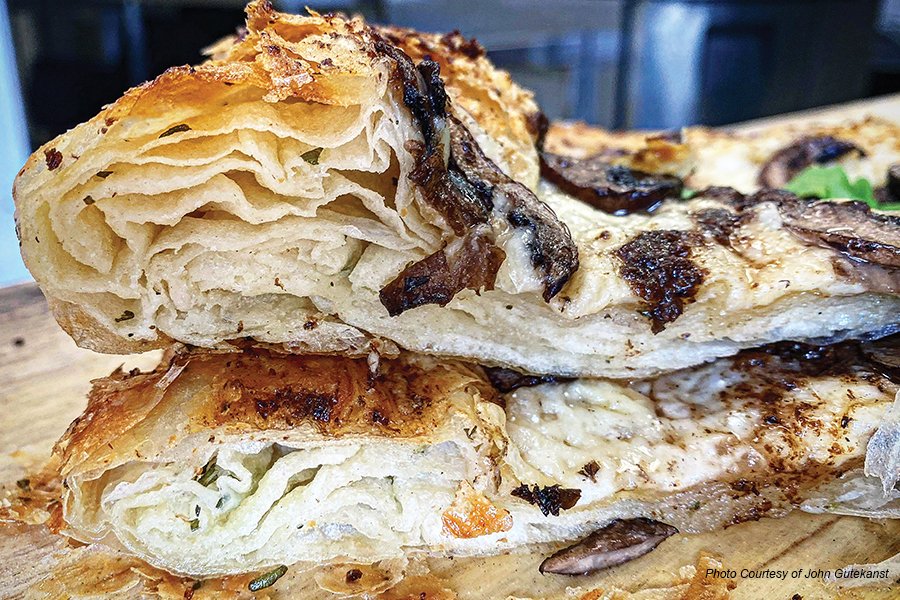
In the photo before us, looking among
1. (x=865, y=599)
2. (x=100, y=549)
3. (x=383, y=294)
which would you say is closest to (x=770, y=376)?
(x=865, y=599)

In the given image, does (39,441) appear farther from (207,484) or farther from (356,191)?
(356,191)

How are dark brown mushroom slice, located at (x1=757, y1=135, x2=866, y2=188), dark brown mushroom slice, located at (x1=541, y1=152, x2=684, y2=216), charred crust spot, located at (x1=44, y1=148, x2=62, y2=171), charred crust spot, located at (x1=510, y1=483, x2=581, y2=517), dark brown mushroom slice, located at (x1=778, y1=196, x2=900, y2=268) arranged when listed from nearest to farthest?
1. charred crust spot, located at (x1=44, y1=148, x2=62, y2=171)
2. dark brown mushroom slice, located at (x1=778, y1=196, x2=900, y2=268)
3. charred crust spot, located at (x1=510, y1=483, x2=581, y2=517)
4. dark brown mushroom slice, located at (x1=541, y1=152, x2=684, y2=216)
5. dark brown mushroom slice, located at (x1=757, y1=135, x2=866, y2=188)

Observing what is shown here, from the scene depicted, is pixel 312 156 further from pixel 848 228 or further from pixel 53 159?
pixel 848 228

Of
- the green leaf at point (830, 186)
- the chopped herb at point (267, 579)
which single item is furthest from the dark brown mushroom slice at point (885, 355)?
the chopped herb at point (267, 579)

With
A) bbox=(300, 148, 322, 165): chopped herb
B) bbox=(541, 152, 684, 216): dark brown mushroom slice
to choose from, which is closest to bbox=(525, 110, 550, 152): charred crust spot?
bbox=(541, 152, 684, 216): dark brown mushroom slice

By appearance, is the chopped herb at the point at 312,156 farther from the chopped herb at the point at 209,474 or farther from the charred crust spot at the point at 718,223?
the charred crust spot at the point at 718,223

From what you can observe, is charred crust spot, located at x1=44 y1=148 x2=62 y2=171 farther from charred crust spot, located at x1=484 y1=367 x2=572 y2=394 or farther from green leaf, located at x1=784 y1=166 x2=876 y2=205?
green leaf, located at x1=784 y1=166 x2=876 y2=205
